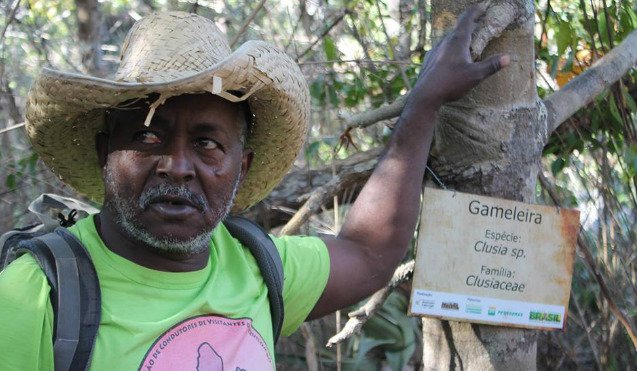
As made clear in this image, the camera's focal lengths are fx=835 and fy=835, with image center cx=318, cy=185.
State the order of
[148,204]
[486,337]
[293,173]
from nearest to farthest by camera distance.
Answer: [148,204], [486,337], [293,173]

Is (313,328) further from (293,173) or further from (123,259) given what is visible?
(123,259)

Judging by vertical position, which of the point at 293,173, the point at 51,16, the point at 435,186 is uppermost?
the point at 51,16

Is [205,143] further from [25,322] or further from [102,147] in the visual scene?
[25,322]

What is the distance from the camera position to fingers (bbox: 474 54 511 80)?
83.0 inches

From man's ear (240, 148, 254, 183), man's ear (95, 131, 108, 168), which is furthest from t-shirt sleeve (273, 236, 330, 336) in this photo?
man's ear (95, 131, 108, 168)

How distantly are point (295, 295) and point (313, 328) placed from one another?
2505 mm

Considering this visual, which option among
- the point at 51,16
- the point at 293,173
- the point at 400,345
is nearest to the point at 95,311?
the point at 293,173

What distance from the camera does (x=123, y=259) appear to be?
189 centimetres

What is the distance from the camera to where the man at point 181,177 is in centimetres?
175

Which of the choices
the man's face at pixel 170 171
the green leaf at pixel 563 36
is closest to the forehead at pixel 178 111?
the man's face at pixel 170 171

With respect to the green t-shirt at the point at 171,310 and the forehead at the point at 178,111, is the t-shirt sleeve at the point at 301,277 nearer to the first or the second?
the green t-shirt at the point at 171,310

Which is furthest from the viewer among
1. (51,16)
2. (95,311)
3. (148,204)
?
(51,16)

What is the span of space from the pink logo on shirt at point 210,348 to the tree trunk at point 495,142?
0.69 meters

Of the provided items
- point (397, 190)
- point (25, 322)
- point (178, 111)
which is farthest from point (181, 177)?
point (397, 190)
